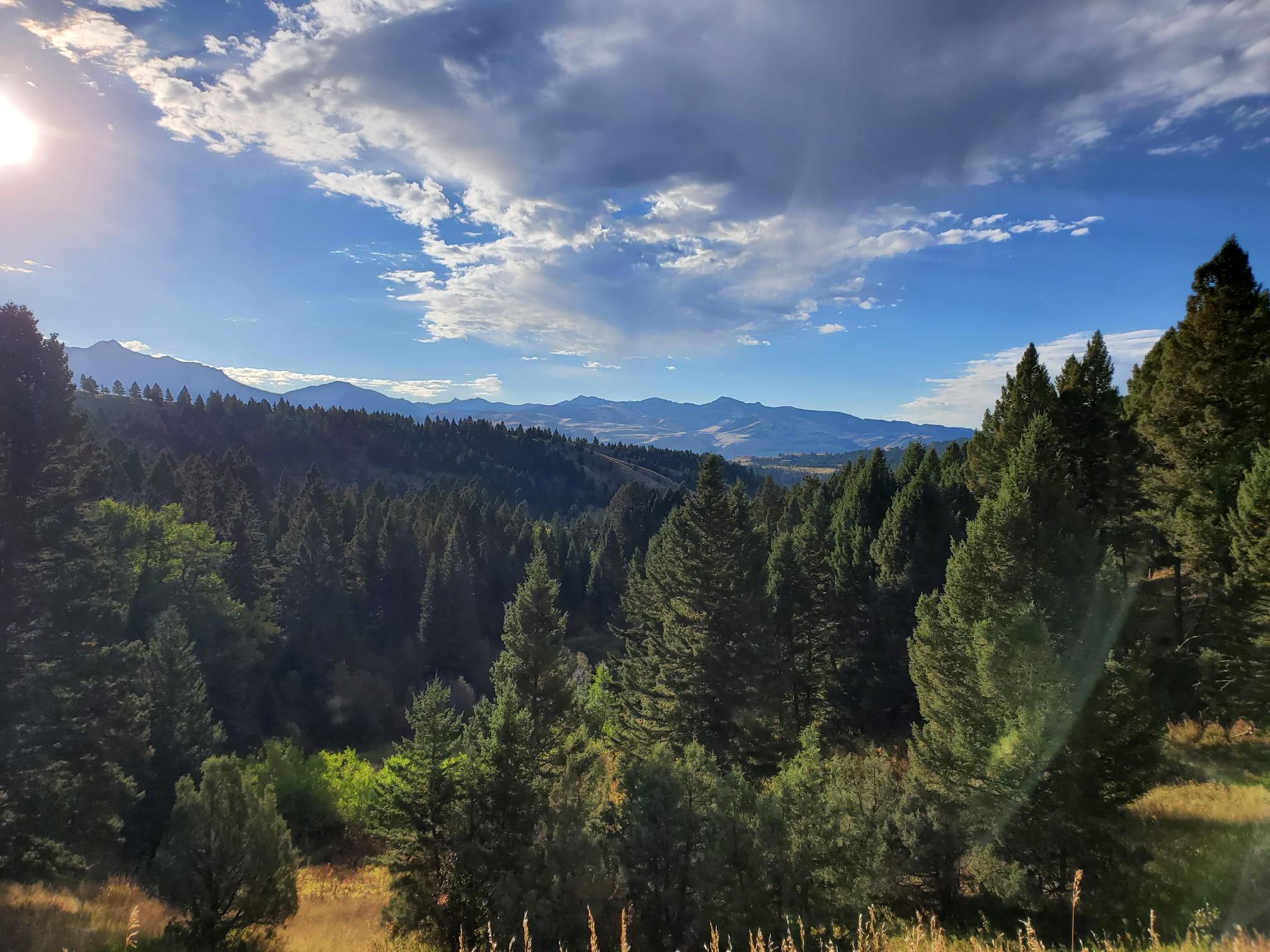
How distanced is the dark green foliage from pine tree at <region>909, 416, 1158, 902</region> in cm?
1819

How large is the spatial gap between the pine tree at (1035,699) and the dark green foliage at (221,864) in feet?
59.7

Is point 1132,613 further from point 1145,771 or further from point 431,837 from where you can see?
point 431,837

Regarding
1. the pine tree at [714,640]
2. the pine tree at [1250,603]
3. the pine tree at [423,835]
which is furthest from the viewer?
the pine tree at [714,640]

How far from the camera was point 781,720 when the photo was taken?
97.0 feet

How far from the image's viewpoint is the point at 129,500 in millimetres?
71438

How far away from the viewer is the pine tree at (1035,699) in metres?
14.6

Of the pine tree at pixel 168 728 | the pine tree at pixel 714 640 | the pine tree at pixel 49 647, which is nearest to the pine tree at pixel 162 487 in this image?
the pine tree at pixel 168 728

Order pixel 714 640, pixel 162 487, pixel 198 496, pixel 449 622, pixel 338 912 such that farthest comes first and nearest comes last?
pixel 162 487, pixel 198 496, pixel 449 622, pixel 714 640, pixel 338 912

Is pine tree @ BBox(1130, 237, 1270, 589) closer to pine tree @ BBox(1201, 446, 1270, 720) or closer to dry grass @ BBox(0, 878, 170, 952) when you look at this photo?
pine tree @ BBox(1201, 446, 1270, 720)

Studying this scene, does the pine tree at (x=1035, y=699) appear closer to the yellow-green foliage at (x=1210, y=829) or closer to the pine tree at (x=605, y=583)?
the yellow-green foliage at (x=1210, y=829)

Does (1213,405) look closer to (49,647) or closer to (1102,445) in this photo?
(1102,445)

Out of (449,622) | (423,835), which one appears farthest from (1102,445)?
(449,622)

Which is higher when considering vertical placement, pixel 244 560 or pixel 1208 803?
pixel 1208 803

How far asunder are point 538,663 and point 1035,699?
57.4 feet
